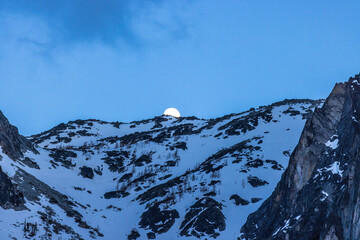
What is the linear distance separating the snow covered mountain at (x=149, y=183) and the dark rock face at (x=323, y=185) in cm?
752

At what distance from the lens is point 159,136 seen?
267ft

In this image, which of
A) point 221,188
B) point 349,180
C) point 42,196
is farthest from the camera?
point 221,188

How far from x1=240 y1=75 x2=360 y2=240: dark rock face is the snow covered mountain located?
752 cm

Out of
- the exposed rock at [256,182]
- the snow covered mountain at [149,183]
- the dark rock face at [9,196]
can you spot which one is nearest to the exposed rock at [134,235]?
the snow covered mountain at [149,183]

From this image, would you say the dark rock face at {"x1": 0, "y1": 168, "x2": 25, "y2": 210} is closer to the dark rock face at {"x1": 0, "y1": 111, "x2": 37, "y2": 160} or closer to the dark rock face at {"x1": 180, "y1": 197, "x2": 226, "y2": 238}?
the dark rock face at {"x1": 0, "y1": 111, "x2": 37, "y2": 160}

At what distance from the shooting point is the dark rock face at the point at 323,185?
2055 centimetres

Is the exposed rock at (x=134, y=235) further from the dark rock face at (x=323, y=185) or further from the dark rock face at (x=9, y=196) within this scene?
the dark rock face at (x=323, y=185)

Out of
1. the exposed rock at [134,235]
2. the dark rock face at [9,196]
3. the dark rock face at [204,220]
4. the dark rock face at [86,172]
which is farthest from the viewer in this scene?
the dark rock face at [86,172]

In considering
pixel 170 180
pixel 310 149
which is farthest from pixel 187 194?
pixel 310 149

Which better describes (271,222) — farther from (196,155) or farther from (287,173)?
(196,155)

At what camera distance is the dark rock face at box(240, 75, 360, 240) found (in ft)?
67.4

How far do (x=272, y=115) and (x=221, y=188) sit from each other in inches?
1400

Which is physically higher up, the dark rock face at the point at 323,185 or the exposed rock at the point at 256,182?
the exposed rock at the point at 256,182

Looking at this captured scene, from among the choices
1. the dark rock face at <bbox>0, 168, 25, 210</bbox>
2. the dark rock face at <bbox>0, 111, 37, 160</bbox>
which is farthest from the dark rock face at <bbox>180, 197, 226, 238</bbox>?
the dark rock face at <bbox>0, 111, 37, 160</bbox>
